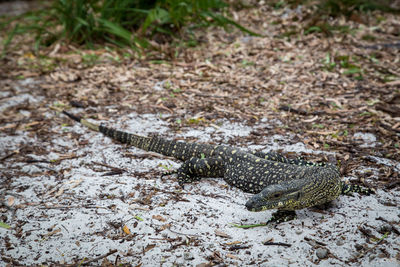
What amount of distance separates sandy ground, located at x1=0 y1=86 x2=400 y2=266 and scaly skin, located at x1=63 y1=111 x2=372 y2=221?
19 cm

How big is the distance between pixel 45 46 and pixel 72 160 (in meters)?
6.45

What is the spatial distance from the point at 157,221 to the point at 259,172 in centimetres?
171

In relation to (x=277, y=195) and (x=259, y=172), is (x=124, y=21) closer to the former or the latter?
(x=259, y=172)

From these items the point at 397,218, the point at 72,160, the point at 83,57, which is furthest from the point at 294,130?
the point at 83,57

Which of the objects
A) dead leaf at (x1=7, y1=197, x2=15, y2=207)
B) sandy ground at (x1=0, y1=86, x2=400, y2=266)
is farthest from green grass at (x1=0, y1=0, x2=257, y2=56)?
dead leaf at (x1=7, y1=197, x2=15, y2=207)

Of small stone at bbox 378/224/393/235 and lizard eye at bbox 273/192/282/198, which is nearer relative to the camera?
small stone at bbox 378/224/393/235

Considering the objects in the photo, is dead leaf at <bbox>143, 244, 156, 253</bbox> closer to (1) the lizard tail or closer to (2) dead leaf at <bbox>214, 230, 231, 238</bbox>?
(2) dead leaf at <bbox>214, 230, 231, 238</bbox>

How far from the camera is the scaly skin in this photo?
442 centimetres

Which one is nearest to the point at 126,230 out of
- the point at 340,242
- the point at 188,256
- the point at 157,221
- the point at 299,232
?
the point at 157,221

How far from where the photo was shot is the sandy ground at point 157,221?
12.7 feet

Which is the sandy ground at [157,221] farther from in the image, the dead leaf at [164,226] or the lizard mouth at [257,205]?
the lizard mouth at [257,205]

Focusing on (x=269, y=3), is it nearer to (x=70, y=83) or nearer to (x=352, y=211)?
(x=70, y=83)

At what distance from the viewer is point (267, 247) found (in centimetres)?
395

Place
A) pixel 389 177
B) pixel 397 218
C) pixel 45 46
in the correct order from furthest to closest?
1. pixel 45 46
2. pixel 389 177
3. pixel 397 218
